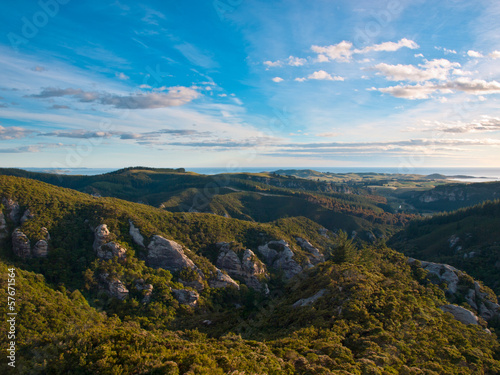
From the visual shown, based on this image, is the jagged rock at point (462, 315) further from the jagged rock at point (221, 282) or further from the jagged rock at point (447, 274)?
the jagged rock at point (221, 282)

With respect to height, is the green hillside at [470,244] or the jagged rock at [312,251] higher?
the green hillside at [470,244]

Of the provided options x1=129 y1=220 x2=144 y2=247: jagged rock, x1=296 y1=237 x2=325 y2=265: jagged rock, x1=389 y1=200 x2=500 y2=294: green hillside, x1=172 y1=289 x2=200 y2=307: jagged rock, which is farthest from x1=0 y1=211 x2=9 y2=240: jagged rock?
x1=389 y1=200 x2=500 y2=294: green hillside

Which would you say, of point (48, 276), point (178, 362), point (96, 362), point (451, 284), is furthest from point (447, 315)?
point (48, 276)

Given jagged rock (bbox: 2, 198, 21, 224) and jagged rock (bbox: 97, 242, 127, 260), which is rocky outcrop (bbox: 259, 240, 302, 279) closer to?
jagged rock (bbox: 97, 242, 127, 260)

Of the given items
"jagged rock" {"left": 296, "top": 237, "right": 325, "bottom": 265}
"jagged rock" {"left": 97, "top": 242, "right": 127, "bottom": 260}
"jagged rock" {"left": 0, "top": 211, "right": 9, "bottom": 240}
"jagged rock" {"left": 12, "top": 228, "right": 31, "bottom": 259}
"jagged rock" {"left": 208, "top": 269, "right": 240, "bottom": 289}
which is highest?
"jagged rock" {"left": 0, "top": 211, "right": 9, "bottom": 240}

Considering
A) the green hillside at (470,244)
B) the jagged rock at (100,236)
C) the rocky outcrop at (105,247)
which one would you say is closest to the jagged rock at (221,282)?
the rocky outcrop at (105,247)

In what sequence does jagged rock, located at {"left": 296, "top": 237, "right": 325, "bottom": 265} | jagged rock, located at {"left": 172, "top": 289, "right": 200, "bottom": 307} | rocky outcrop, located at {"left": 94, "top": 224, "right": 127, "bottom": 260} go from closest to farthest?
1. jagged rock, located at {"left": 172, "top": 289, "right": 200, "bottom": 307}
2. rocky outcrop, located at {"left": 94, "top": 224, "right": 127, "bottom": 260}
3. jagged rock, located at {"left": 296, "top": 237, "right": 325, "bottom": 265}
